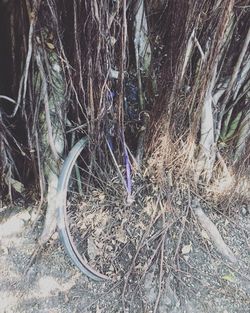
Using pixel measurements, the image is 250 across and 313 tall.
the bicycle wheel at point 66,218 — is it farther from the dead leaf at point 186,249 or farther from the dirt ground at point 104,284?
the dead leaf at point 186,249

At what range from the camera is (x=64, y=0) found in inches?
50.8

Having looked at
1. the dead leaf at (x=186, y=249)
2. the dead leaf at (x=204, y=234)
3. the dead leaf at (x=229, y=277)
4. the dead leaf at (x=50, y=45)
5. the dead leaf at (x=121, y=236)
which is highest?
the dead leaf at (x=50, y=45)

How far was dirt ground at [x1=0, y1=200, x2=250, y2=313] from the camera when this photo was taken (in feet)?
5.17

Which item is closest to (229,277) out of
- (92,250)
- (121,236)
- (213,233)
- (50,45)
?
(213,233)

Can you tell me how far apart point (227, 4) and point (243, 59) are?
34 centimetres

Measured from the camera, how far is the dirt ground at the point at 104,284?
1.58 m

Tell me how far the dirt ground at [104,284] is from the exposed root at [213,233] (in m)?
0.03

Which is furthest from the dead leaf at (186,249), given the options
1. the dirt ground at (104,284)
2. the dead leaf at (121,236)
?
the dead leaf at (121,236)

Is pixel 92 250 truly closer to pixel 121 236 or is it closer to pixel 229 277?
pixel 121 236

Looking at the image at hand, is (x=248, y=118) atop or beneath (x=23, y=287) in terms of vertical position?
atop

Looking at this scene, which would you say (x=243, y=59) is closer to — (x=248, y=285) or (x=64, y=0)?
(x=64, y=0)

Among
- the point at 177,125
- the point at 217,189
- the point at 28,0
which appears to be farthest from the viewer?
the point at 217,189

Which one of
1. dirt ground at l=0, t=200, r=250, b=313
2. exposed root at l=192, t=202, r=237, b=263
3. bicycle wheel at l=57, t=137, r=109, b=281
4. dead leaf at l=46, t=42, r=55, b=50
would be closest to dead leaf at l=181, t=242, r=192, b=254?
dirt ground at l=0, t=200, r=250, b=313

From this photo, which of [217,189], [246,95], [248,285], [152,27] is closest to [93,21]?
[152,27]
